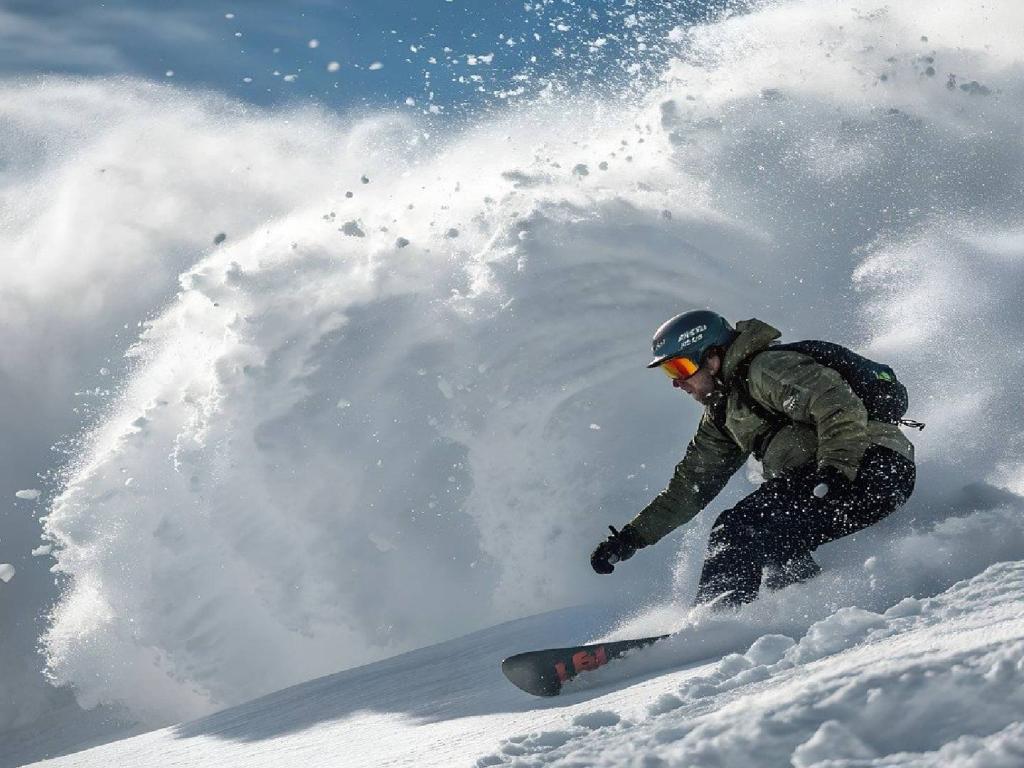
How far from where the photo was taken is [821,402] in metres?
3.56

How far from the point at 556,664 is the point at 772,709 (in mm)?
1820

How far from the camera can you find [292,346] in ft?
38.1

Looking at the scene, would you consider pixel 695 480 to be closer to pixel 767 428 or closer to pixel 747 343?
pixel 767 428

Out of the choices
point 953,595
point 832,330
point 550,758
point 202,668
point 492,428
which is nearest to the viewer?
point 550,758

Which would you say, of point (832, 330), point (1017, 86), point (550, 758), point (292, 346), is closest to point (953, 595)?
point (550, 758)

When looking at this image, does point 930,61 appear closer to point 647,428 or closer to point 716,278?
point 716,278

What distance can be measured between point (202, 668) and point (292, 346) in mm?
4875

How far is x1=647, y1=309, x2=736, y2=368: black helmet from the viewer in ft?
13.0

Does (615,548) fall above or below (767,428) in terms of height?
below

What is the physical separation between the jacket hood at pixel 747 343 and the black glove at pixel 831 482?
61 centimetres

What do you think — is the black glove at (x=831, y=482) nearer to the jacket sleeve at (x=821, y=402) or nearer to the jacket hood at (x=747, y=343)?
the jacket sleeve at (x=821, y=402)

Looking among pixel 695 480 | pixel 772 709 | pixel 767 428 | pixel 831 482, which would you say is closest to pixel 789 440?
pixel 767 428

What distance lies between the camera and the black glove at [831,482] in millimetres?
3564

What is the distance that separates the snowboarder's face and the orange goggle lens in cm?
3
